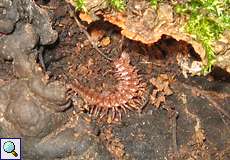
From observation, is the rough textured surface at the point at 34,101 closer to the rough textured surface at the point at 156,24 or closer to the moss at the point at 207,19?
the rough textured surface at the point at 156,24

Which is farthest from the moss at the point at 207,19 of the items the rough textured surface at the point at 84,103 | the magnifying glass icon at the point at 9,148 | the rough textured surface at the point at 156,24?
the magnifying glass icon at the point at 9,148

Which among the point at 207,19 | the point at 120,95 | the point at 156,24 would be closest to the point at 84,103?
the point at 120,95

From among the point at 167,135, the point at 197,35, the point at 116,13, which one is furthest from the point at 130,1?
the point at 167,135

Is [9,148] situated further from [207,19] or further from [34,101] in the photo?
[207,19]

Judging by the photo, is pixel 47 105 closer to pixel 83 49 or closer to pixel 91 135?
pixel 91 135

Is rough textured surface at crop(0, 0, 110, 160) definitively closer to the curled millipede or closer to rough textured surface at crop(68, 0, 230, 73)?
the curled millipede

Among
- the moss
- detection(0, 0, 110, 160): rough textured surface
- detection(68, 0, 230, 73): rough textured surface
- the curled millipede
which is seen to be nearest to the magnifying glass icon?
detection(0, 0, 110, 160): rough textured surface
